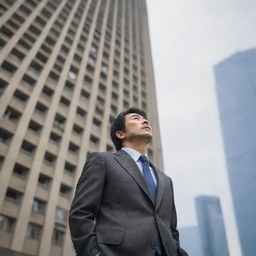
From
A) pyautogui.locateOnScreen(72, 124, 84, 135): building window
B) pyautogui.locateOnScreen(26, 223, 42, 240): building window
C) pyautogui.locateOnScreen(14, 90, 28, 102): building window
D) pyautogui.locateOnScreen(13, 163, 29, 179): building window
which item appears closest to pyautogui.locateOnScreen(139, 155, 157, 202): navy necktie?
pyautogui.locateOnScreen(26, 223, 42, 240): building window

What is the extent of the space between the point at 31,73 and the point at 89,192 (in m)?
28.0

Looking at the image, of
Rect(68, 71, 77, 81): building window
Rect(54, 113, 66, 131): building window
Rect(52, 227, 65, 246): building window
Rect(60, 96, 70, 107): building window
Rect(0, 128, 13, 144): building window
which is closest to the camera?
Rect(52, 227, 65, 246): building window

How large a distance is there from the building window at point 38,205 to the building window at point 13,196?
1.15m

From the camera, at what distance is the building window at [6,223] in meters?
19.8

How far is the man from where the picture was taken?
229cm

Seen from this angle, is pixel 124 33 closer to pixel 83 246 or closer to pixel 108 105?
pixel 108 105

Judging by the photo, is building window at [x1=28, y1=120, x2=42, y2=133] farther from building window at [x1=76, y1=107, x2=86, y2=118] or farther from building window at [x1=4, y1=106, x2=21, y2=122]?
building window at [x1=76, y1=107, x2=86, y2=118]

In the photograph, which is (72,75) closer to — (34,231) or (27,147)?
(27,147)

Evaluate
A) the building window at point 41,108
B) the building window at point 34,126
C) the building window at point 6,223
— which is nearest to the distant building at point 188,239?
the building window at point 6,223

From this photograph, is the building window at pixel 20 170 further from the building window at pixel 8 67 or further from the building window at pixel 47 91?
the building window at pixel 8 67

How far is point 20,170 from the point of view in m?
23.3

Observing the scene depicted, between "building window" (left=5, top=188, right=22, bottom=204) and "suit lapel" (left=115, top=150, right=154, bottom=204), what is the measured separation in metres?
20.2

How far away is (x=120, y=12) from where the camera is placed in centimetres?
5225

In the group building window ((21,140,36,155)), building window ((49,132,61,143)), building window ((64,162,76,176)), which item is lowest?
building window ((64,162,76,176))
